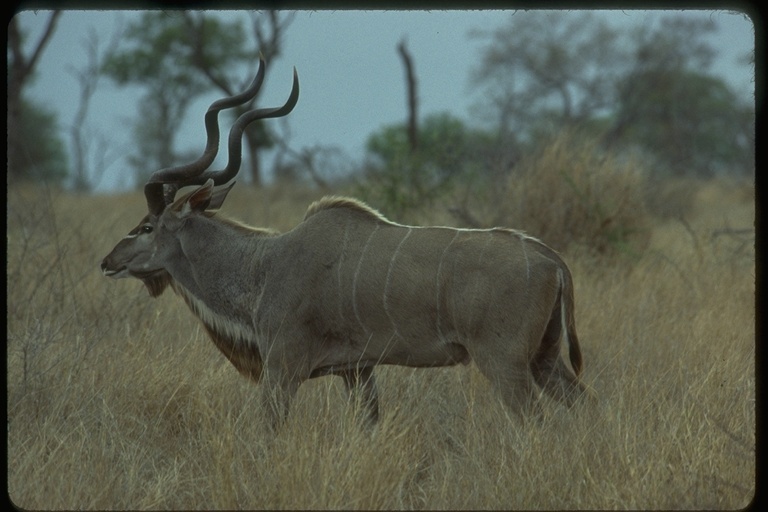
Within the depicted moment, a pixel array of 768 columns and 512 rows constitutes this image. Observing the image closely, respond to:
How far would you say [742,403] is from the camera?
13.8 ft

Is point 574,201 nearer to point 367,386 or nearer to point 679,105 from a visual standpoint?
point 367,386

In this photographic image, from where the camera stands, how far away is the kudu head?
15.5 ft

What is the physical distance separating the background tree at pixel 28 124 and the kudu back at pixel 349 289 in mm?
6115

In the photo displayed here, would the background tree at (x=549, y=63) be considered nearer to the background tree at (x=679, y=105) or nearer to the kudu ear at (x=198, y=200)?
the background tree at (x=679, y=105)

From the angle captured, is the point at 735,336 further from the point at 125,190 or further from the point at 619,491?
the point at 125,190

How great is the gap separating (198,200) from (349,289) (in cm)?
101

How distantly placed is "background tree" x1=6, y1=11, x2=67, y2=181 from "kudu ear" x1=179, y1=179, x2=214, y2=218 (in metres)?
6.07

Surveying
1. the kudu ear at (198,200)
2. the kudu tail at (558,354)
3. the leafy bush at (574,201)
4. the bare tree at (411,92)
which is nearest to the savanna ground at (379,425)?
the kudu tail at (558,354)

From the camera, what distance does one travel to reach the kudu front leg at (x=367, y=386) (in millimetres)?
4477

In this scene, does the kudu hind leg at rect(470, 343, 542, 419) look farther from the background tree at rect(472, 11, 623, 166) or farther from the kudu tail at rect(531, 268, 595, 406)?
the background tree at rect(472, 11, 623, 166)

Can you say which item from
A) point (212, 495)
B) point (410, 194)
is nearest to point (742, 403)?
point (212, 495)

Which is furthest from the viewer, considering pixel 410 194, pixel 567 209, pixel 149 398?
pixel 410 194

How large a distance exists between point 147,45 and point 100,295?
64.8 feet

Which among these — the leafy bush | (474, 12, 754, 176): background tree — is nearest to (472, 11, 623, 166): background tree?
(474, 12, 754, 176): background tree
